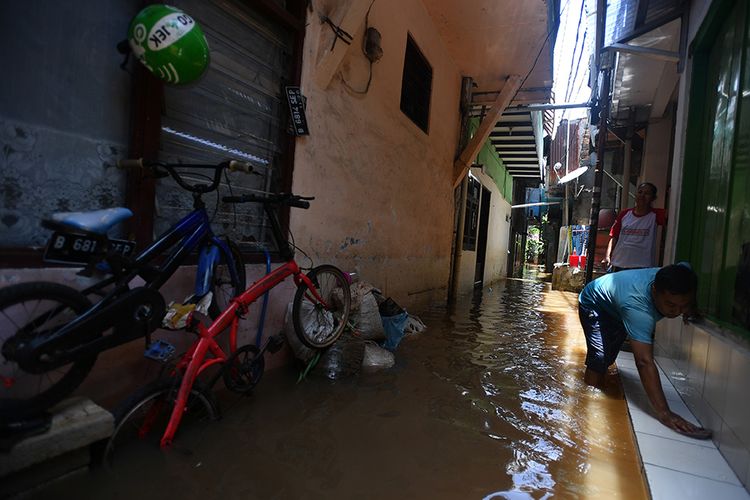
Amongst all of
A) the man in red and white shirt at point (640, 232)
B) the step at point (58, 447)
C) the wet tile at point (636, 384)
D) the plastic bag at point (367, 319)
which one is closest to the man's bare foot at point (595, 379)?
the wet tile at point (636, 384)

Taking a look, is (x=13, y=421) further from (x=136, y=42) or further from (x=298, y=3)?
(x=298, y=3)

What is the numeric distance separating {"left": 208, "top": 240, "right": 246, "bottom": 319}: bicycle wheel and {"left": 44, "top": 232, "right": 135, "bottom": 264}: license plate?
67 cm

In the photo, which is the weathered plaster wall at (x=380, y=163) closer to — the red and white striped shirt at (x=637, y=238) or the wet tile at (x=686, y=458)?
the red and white striped shirt at (x=637, y=238)

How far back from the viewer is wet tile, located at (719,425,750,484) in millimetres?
1864

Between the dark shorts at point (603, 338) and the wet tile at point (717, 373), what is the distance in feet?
3.09

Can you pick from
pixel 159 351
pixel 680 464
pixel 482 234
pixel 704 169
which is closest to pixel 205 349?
pixel 159 351

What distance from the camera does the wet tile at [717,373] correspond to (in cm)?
217

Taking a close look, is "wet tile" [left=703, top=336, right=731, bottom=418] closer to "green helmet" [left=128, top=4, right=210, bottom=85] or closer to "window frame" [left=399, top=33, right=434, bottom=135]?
"green helmet" [left=128, top=4, right=210, bottom=85]

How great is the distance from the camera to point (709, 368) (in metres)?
2.44

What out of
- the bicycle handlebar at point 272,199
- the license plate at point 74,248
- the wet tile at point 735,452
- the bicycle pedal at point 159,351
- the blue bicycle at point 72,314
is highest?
the bicycle handlebar at point 272,199

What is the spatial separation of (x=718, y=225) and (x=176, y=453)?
3.81 m

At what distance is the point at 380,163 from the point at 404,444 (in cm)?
361

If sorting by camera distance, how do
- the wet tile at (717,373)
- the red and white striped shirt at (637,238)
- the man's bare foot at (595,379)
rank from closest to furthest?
1. the wet tile at (717,373)
2. the man's bare foot at (595,379)
3. the red and white striped shirt at (637,238)

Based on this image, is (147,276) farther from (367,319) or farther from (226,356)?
(367,319)
